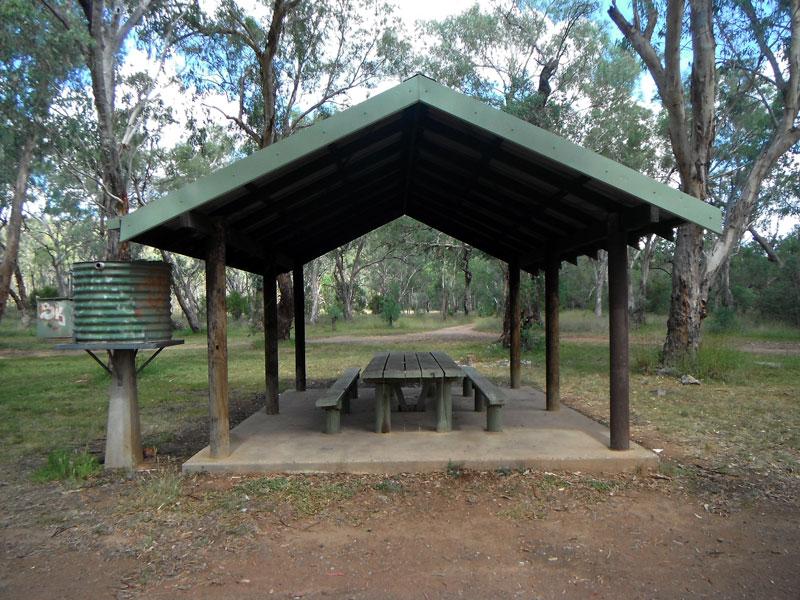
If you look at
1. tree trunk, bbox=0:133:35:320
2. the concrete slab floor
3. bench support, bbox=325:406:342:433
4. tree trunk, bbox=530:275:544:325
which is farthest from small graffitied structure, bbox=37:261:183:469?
tree trunk, bbox=0:133:35:320

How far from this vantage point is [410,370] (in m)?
5.76

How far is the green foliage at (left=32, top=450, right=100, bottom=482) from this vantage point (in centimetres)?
495

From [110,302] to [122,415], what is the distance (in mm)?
1123

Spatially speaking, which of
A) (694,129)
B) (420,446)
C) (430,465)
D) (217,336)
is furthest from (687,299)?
(217,336)

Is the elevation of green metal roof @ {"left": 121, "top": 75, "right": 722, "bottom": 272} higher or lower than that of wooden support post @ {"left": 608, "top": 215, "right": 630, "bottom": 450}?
higher

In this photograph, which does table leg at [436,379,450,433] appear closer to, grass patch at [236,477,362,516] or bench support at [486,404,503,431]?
bench support at [486,404,503,431]

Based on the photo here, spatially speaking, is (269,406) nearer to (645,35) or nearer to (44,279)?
(645,35)

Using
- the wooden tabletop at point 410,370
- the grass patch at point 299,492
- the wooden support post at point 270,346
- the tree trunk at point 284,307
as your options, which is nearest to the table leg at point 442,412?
the wooden tabletop at point 410,370

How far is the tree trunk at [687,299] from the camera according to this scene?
36.3 ft

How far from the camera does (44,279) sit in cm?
6612

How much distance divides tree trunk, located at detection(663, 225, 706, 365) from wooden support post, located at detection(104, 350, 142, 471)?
33.2 feet

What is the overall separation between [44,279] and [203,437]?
7279 cm

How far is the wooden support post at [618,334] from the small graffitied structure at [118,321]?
13.6 ft

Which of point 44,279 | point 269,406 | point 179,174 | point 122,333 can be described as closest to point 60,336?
point 122,333
